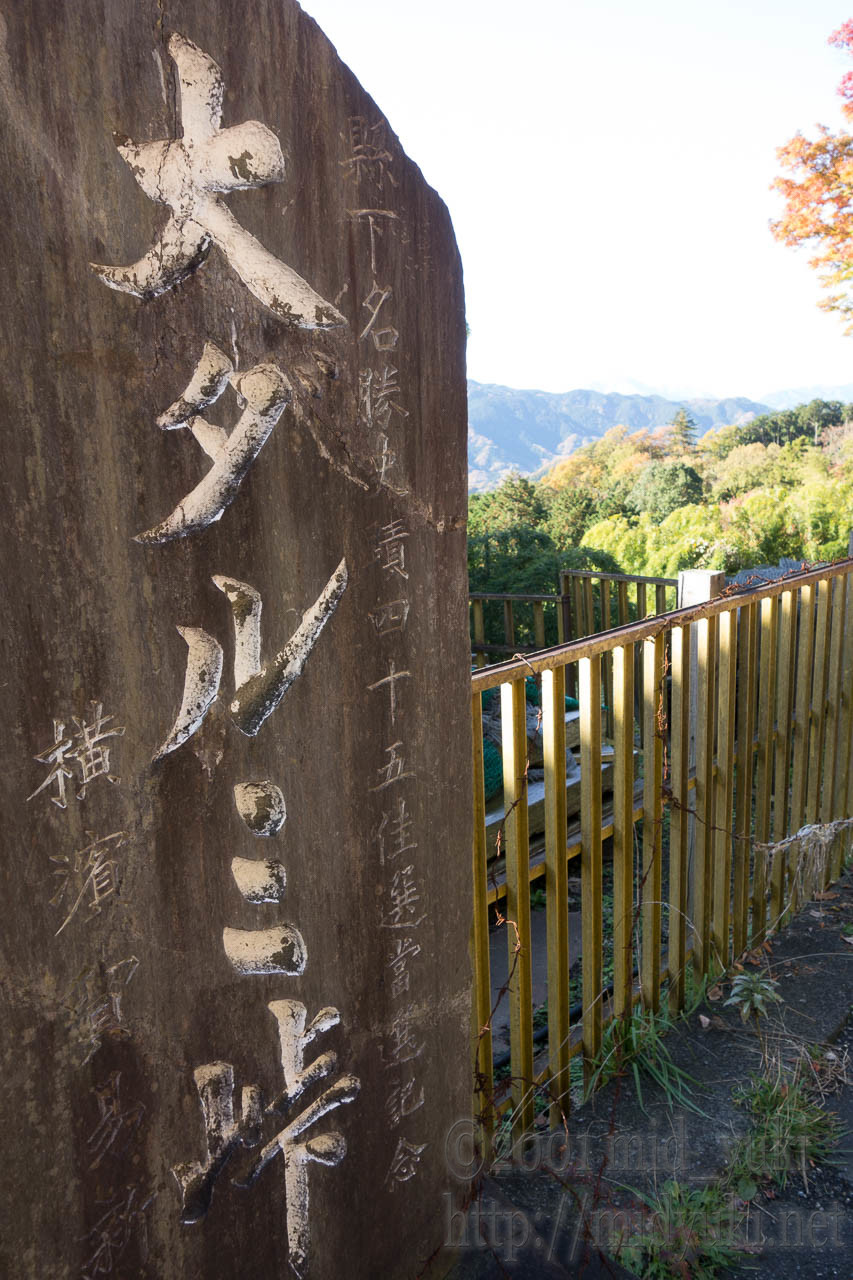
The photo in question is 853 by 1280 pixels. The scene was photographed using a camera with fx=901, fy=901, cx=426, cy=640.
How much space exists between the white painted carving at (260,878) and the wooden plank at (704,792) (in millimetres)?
1996

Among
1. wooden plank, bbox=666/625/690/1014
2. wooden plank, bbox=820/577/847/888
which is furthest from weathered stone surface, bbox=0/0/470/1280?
wooden plank, bbox=820/577/847/888

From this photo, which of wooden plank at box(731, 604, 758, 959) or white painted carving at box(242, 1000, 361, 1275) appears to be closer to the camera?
white painted carving at box(242, 1000, 361, 1275)

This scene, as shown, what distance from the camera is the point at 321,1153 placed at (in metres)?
1.70

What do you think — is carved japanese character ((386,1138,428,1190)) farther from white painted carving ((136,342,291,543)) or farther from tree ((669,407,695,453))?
tree ((669,407,695,453))

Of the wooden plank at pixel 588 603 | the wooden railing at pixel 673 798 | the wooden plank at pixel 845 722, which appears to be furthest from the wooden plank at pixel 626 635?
the wooden plank at pixel 588 603

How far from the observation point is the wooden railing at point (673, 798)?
7.89 ft

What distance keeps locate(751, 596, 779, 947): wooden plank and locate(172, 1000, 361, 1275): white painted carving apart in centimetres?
228

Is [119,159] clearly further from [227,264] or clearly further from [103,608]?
[103,608]

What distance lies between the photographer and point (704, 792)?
Result: 3.18m

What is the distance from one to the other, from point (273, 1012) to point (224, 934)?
0.21 m

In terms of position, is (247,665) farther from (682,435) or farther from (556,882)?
(682,435)

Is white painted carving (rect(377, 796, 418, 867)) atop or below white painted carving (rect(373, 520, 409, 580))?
below

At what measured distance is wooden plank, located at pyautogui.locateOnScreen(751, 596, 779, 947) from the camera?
3432 millimetres

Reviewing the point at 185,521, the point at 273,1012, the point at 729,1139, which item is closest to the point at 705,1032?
the point at 729,1139
